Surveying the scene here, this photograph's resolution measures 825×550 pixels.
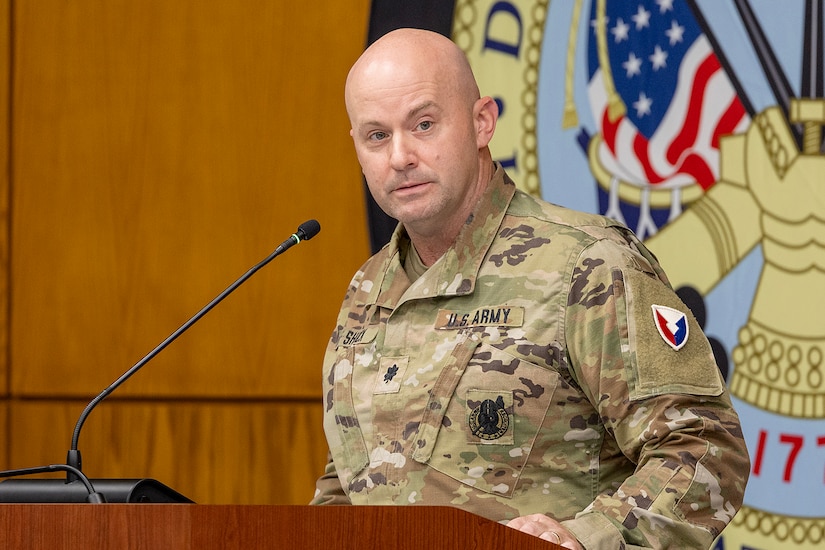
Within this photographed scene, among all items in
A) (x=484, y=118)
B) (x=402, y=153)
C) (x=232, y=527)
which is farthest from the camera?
(x=484, y=118)

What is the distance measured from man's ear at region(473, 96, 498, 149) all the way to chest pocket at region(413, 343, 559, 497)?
0.39 meters

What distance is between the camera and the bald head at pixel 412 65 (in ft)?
6.15

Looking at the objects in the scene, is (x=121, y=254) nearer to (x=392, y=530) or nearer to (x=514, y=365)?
(x=514, y=365)

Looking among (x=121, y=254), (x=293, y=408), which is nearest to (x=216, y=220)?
(x=121, y=254)

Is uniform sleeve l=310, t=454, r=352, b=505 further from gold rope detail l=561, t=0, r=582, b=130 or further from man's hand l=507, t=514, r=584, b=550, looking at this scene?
gold rope detail l=561, t=0, r=582, b=130

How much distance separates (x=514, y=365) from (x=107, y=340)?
1.50m

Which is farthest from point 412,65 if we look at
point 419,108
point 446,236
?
point 446,236

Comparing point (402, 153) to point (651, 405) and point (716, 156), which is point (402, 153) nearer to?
point (651, 405)

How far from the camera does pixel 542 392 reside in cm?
172

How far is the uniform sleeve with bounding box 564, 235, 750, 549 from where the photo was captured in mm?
1473

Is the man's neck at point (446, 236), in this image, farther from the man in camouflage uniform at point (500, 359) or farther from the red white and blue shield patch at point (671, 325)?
the red white and blue shield patch at point (671, 325)

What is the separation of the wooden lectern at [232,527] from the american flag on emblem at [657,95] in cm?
164

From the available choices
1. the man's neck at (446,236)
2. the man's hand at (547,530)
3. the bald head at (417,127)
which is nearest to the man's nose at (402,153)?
the bald head at (417,127)

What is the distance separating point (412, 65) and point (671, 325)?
61 cm
